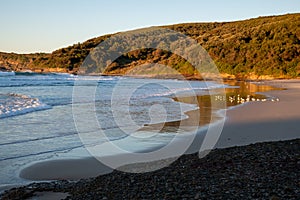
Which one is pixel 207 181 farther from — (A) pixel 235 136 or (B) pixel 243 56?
(B) pixel 243 56

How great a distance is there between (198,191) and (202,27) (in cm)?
11133

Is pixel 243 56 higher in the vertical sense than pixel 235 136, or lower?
higher

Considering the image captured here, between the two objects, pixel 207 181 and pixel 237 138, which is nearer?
pixel 207 181

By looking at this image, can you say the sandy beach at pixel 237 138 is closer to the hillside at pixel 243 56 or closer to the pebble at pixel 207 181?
the pebble at pixel 207 181

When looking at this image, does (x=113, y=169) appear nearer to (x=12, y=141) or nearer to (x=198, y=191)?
(x=198, y=191)

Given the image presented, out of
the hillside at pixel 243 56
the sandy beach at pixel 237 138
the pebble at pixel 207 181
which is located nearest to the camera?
the pebble at pixel 207 181

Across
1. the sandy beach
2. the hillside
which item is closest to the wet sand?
the sandy beach

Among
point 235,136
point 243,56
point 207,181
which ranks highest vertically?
point 243,56

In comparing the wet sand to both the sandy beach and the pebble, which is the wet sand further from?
the pebble

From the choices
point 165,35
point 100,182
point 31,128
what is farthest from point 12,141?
point 165,35

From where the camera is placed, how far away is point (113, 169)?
6.67 meters

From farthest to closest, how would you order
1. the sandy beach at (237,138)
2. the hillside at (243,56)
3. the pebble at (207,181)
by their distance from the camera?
the hillside at (243,56) < the sandy beach at (237,138) < the pebble at (207,181)

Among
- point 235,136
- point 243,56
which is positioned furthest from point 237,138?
point 243,56

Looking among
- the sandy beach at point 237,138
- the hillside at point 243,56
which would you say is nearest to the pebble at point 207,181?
the sandy beach at point 237,138
